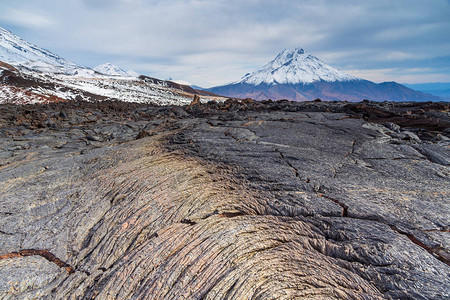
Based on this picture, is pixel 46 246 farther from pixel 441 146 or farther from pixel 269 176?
pixel 441 146

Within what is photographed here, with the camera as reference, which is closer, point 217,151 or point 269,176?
point 269,176

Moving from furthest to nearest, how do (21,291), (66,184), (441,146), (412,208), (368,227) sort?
(441,146), (66,184), (412,208), (368,227), (21,291)

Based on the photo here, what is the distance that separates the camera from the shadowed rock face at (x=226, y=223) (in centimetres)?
375

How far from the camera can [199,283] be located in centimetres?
388

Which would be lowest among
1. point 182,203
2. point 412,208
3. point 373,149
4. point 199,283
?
point 199,283

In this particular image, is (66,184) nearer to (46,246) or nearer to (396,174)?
(46,246)

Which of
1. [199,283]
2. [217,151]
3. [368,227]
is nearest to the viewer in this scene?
[199,283]

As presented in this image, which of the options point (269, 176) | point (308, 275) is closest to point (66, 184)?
point (269, 176)

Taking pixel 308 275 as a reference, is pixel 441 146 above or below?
above

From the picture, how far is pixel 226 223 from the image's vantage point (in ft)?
16.3

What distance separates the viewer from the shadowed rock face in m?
3.75

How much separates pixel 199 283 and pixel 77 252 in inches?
95.0

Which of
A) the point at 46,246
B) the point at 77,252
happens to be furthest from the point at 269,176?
the point at 46,246

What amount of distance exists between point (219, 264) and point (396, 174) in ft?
18.8
